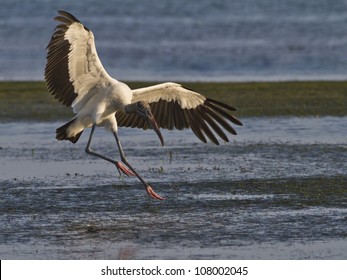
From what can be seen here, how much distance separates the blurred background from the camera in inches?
976

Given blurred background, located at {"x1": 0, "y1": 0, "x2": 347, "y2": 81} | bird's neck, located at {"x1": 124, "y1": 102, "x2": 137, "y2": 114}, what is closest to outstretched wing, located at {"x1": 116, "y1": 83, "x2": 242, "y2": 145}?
bird's neck, located at {"x1": 124, "y1": 102, "x2": 137, "y2": 114}

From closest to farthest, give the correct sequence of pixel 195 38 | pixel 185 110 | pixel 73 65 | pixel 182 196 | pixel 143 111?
1. pixel 182 196
2. pixel 73 65
3. pixel 143 111
4. pixel 185 110
5. pixel 195 38

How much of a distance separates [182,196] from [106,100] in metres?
1.40

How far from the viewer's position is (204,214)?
36.1 ft

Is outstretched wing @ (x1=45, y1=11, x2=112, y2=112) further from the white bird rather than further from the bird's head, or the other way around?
the bird's head

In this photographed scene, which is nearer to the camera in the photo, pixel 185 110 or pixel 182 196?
pixel 182 196

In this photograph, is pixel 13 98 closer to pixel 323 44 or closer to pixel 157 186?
pixel 157 186

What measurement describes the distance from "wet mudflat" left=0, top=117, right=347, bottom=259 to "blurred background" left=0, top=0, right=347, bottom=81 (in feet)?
25.3

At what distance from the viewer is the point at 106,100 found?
41.0ft

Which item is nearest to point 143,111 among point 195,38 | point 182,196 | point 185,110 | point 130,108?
point 130,108

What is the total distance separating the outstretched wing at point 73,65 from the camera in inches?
462

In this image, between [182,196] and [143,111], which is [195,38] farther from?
[182,196]

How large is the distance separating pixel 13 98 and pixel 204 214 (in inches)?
371
